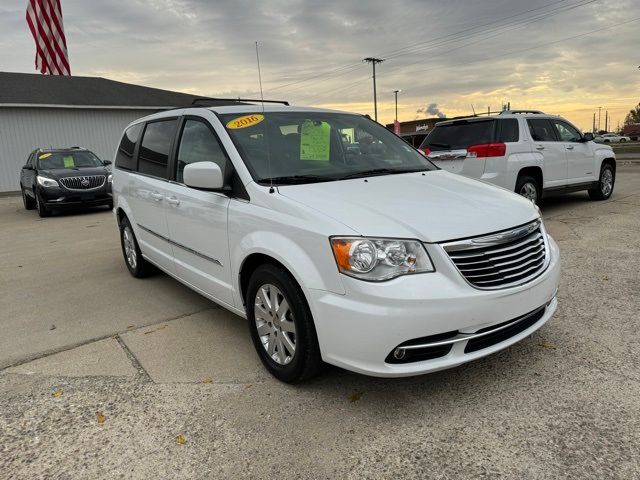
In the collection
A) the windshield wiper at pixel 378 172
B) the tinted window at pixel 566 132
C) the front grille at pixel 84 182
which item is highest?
the tinted window at pixel 566 132

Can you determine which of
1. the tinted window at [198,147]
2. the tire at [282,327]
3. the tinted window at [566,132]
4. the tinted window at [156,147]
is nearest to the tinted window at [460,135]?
the tinted window at [566,132]

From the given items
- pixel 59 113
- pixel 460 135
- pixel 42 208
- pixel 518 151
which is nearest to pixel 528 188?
pixel 518 151

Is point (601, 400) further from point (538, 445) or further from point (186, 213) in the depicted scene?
point (186, 213)

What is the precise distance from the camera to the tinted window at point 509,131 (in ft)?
25.8

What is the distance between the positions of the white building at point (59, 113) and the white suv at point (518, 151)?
1522 cm

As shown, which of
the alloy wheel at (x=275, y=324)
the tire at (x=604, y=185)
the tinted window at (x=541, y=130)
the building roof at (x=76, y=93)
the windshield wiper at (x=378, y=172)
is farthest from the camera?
the building roof at (x=76, y=93)

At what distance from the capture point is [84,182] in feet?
39.6

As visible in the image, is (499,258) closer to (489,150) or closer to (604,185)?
(489,150)

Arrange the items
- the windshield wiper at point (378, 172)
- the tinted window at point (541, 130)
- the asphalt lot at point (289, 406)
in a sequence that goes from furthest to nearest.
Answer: the tinted window at point (541, 130), the windshield wiper at point (378, 172), the asphalt lot at point (289, 406)

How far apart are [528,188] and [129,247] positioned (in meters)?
6.20

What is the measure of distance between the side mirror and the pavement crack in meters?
1.33

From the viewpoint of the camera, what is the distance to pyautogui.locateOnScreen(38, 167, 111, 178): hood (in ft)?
39.3

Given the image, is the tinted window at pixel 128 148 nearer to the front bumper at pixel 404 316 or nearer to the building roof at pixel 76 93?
the front bumper at pixel 404 316

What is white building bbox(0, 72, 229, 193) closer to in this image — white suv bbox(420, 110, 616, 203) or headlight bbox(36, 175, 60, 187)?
headlight bbox(36, 175, 60, 187)
